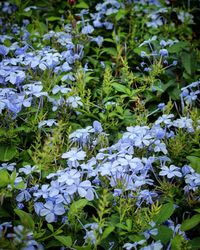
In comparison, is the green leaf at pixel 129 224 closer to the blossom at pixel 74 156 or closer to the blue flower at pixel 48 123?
the blossom at pixel 74 156

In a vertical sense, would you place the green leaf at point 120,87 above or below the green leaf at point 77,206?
above

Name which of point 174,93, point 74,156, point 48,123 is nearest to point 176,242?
point 74,156

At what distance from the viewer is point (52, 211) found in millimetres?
1813

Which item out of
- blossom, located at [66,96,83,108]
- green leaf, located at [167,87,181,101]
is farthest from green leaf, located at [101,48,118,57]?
blossom, located at [66,96,83,108]

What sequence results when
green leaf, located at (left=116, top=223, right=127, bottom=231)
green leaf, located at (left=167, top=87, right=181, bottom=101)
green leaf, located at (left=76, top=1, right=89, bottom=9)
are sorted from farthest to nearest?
1. green leaf, located at (left=76, top=1, right=89, bottom=9)
2. green leaf, located at (left=167, top=87, right=181, bottom=101)
3. green leaf, located at (left=116, top=223, right=127, bottom=231)

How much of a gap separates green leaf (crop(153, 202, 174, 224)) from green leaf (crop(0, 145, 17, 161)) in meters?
0.72

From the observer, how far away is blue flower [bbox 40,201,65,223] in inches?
70.7

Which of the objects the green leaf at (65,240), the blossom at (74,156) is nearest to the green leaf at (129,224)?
the green leaf at (65,240)

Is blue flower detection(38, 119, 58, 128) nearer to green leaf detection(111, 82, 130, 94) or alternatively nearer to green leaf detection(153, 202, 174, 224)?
green leaf detection(111, 82, 130, 94)

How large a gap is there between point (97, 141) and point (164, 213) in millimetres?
475

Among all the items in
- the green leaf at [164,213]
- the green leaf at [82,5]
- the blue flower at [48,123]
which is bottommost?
the green leaf at [164,213]

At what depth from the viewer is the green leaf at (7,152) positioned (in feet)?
7.02

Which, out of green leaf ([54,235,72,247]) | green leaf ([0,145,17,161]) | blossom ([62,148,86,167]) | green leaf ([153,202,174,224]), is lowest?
green leaf ([153,202,174,224])

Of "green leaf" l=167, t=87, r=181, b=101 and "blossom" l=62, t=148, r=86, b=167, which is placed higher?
"blossom" l=62, t=148, r=86, b=167
